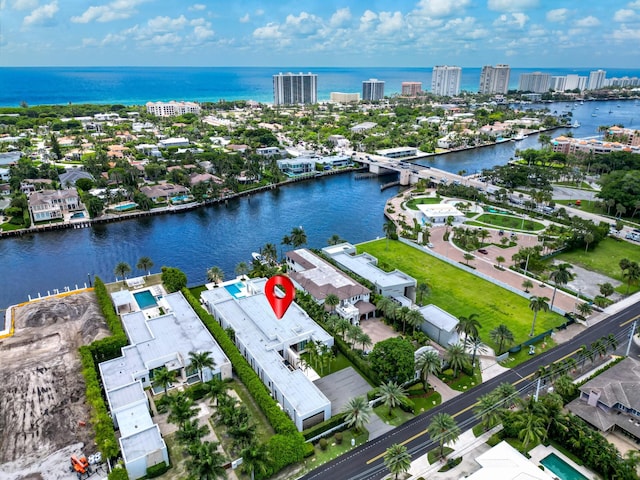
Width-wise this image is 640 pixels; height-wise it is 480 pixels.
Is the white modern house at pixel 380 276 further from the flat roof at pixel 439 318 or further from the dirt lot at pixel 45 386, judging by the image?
the dirt lot at pixel 45 386

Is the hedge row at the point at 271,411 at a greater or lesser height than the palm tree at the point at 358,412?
lesser

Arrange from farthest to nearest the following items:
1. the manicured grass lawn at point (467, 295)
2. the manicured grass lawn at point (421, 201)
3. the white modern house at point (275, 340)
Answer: the manicured grass lawn at point (421, 201)
the manicured grass lawn at point (467, 295)
the white modern house at point (275, 340)

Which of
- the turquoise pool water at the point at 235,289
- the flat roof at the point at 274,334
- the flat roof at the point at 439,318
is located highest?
the flat roof at the point at 439,318

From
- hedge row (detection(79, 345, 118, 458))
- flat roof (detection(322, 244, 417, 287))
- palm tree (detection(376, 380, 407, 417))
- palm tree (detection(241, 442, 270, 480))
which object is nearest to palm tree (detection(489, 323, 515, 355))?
palm tree (detection(376, 380, 407, 417))

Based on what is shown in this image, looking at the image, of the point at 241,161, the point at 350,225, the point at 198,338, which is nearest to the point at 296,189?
the point at 241,161

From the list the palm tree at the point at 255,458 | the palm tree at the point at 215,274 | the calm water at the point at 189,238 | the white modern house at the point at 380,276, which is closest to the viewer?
the palm tree at the point at 255,458

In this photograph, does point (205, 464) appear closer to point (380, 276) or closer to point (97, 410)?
point (97, 410)

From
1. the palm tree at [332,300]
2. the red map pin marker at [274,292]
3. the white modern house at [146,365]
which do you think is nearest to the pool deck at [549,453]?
the red map pin marker at [274,292]
